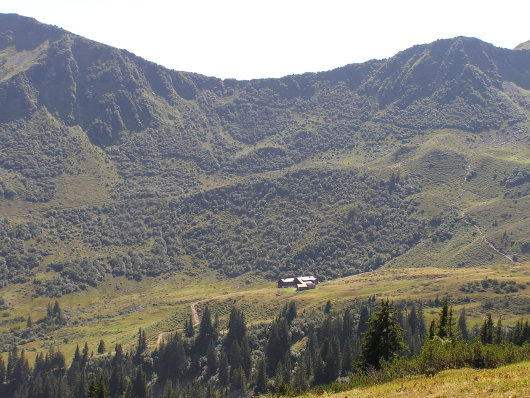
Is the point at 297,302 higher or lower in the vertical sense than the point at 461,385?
lower

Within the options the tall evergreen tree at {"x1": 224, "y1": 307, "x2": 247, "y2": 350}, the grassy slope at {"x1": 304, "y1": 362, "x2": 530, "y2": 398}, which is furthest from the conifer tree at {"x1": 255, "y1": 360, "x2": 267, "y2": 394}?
the grassy slope at {"x1": 304, "y1": 362, "x2": 530, "y2": 398}

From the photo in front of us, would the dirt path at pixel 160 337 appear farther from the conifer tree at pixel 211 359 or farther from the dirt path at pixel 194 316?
the conifer tree at pixel 211 359

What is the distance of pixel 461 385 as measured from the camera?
116 ft

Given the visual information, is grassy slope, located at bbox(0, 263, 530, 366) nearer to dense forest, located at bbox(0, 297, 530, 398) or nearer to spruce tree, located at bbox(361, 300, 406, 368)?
dense forest, located at bbox(0, 297, 530, 398)

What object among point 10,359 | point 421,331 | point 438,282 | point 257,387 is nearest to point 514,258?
point 438,282

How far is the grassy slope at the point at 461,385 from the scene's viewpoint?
3270 centimetres

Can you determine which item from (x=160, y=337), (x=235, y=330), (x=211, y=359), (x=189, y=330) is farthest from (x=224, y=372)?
(x=160, y=337)

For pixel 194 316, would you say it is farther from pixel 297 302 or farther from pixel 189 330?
pixel 297 302

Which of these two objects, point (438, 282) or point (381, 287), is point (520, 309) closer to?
point (438, 282)

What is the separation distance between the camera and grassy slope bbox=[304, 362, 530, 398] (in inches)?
1288

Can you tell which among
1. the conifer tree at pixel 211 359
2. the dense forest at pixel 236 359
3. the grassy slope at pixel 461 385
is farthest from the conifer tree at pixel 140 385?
the grassy slope at pixel 461 385

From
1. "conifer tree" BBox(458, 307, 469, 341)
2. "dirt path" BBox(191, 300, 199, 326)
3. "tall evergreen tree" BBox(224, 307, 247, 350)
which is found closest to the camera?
"conifer tree" BBox(458, 307, 469, 341)

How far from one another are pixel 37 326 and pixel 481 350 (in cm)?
17029

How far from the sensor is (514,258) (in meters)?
186
